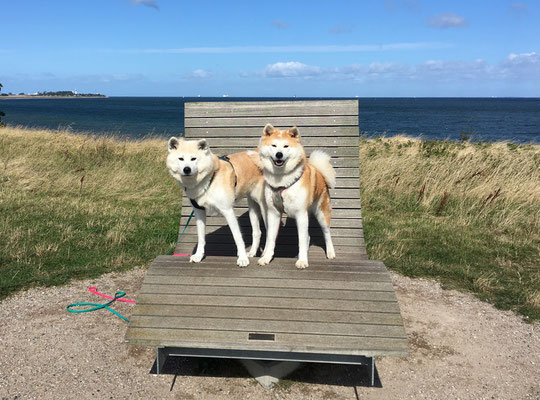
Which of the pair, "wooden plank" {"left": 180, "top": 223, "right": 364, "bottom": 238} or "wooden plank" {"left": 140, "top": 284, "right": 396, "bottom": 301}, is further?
"wooden plank" {"left": 180, "top": 223, "right": 364, "bottom": 238}

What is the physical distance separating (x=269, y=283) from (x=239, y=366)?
865 millimetres

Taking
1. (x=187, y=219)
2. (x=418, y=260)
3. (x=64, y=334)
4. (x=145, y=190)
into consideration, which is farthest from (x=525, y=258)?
(x=145, y=190)

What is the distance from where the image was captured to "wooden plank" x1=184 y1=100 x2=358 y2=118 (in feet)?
19.6

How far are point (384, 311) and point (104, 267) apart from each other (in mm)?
4213

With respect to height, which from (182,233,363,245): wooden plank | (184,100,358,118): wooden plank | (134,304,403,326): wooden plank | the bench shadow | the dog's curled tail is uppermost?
(184,100,358,118): wooden plank

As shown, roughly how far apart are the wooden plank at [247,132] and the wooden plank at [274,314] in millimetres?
3024

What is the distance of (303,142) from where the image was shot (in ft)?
19.6

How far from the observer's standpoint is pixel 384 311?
3.61 m

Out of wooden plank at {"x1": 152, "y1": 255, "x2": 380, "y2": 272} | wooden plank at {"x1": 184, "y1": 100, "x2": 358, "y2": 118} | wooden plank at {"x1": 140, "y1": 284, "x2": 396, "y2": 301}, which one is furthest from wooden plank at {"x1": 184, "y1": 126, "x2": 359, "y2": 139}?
wooden plank at {"x1": 140, "y1": 284, "x2": 396, "y2": 301}

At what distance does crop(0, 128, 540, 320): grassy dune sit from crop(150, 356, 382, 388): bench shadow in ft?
7.89

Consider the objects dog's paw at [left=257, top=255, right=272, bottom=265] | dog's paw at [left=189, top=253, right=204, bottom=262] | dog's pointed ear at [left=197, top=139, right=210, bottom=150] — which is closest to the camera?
dog's pointed ear at [left=197, top=139, right=210, bottom=150]

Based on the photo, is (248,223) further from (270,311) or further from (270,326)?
(270,326)

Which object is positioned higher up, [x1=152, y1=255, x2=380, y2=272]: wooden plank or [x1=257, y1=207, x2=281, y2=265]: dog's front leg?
[x1=257, y1=207, x2=281, y2=265]: dog's front leg

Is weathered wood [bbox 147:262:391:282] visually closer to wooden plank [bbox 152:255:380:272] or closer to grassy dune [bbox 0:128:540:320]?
wooden plank [bbox 152:255:380:272]
